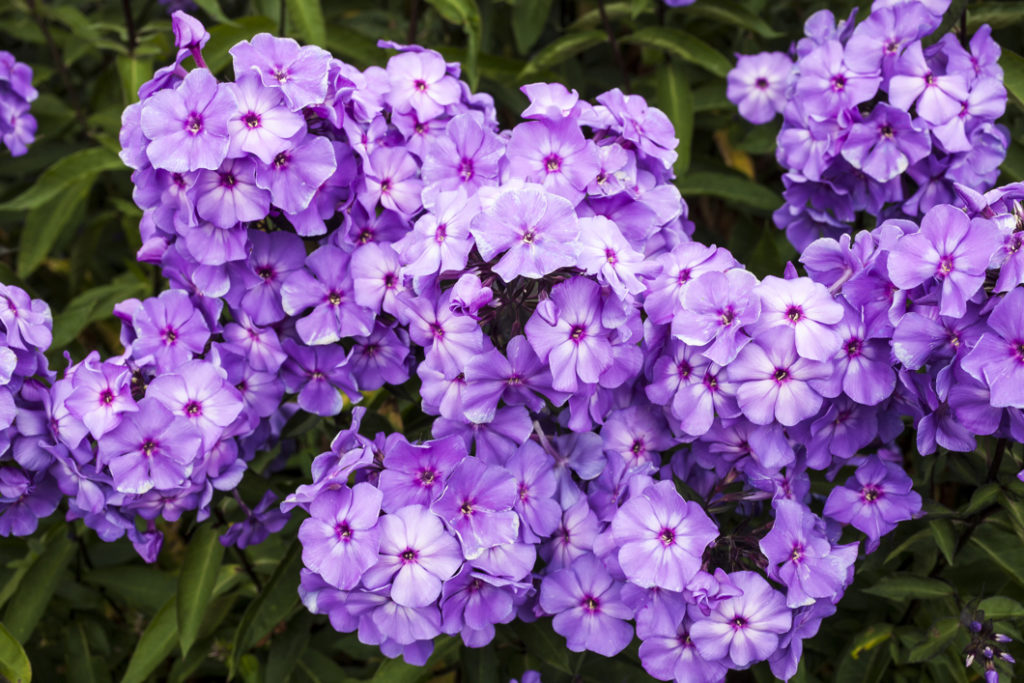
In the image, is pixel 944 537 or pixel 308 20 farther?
pixel 308 20

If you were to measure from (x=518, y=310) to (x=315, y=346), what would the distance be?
0.51 m

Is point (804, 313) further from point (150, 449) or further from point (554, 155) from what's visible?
point (150, 449)

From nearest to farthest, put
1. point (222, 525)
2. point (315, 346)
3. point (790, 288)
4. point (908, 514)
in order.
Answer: point (790, 288) → point (908, 514) → point (315, 346) → point (222, 525)

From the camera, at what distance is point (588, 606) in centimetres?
193

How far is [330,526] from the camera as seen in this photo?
1.84 m

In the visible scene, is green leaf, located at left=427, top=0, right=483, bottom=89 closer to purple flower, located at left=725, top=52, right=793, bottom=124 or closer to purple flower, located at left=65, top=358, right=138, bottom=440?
purple flower, located at left=725, top=52, right=793, bottom=124

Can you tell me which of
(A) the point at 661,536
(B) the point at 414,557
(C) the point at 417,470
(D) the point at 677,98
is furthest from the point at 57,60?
(A) the point at 661,536

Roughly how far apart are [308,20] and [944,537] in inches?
77.8

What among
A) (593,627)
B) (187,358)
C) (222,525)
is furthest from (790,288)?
(222,525)

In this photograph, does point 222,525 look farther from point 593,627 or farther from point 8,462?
point 593,627

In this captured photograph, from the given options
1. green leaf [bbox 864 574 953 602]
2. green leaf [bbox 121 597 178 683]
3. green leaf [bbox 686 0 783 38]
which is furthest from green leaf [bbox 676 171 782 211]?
green leaf [bbox 121 597 178 683]

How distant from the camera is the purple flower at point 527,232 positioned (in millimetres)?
1702

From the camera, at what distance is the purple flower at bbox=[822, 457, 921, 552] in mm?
1986

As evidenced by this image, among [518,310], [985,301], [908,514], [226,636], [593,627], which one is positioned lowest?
[226,636]
